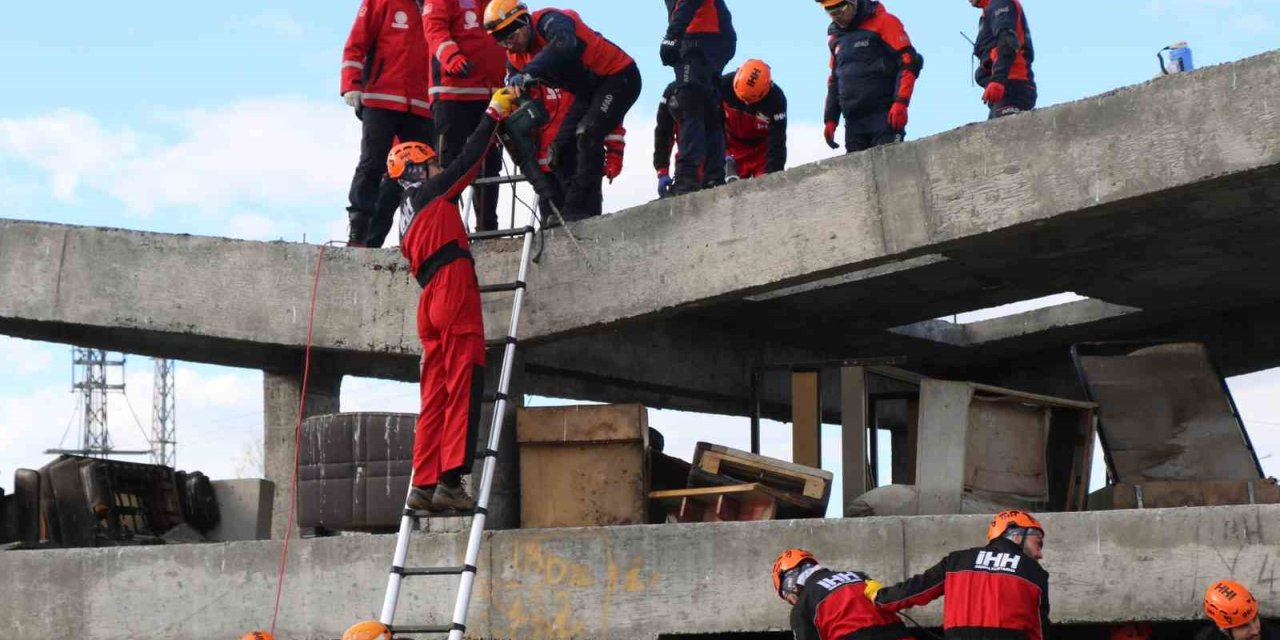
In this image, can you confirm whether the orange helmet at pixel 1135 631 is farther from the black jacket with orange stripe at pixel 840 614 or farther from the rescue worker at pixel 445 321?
the rescue worker at pixel 445 321

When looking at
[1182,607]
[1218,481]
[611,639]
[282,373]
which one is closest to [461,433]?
[611,639]

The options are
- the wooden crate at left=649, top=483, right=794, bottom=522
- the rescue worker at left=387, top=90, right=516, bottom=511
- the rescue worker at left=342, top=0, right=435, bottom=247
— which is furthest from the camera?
the rescue worker at left=342, top=0, right=435, bottom=247

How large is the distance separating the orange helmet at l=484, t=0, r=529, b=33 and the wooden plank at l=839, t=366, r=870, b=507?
328cm

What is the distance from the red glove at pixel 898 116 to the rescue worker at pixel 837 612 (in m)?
3.25

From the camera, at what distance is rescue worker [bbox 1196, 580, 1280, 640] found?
849 centimetres

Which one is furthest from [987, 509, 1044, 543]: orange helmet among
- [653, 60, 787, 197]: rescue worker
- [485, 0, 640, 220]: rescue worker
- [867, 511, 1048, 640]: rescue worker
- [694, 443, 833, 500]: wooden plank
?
[653, 60, 787, 197]: rescue worker

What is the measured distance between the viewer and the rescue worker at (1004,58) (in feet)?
36.4

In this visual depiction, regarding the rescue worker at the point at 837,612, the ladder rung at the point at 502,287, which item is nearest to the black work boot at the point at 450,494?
the ladder rung at the point at 502,287

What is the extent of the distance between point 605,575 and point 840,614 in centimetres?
184

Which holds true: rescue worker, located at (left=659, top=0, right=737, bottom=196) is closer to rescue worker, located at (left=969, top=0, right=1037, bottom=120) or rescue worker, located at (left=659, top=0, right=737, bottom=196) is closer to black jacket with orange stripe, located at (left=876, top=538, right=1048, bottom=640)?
rescue worker, located at (left=969, top=0, right=1037, bottom=120)

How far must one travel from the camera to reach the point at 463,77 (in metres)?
11.1

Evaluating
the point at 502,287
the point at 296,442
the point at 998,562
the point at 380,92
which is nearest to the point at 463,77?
the point at 380,92

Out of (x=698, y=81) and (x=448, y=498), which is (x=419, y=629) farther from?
(x=698, y=81)

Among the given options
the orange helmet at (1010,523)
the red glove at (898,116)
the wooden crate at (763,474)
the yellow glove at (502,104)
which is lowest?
the orange helmet at (1010,523)
